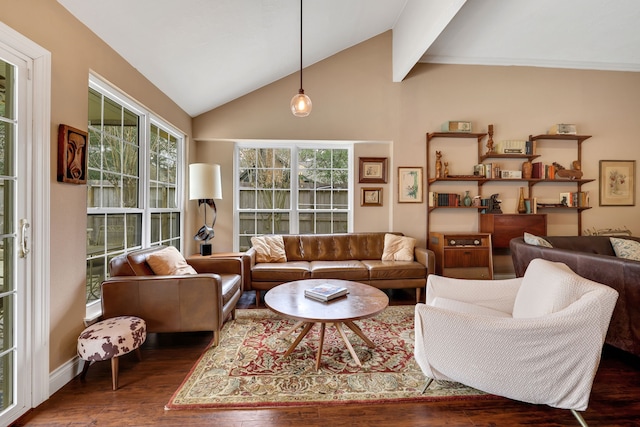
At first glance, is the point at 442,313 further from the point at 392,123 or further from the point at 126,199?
the point at 392,123

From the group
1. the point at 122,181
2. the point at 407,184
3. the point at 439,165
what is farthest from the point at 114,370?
the point at 439,165

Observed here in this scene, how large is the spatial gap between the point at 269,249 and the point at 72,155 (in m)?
2.17

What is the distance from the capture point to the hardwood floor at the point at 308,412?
57.4 inches

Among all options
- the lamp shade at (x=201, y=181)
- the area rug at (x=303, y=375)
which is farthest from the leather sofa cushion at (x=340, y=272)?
the lamp shade at (x=201, y=181)

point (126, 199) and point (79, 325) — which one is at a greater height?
point (126, 199)

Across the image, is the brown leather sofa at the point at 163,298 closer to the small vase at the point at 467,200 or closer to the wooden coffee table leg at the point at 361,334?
the wooden coffee table leg at the point at 361,334

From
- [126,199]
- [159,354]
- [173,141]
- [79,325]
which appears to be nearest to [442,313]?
[159,354]

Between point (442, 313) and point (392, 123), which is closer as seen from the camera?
point (442, 313)

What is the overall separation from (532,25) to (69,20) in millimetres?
4558

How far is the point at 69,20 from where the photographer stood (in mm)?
1782

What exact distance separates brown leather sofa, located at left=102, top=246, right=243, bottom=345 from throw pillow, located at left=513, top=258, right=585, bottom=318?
2.11 m

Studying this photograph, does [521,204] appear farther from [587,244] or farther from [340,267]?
[340,267]

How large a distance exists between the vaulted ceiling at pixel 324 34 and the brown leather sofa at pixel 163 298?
1.83 meters

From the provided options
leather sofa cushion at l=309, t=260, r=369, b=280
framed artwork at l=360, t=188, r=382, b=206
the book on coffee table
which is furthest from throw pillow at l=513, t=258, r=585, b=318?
framed artwork at l=360, t=188, r=382, b=206
